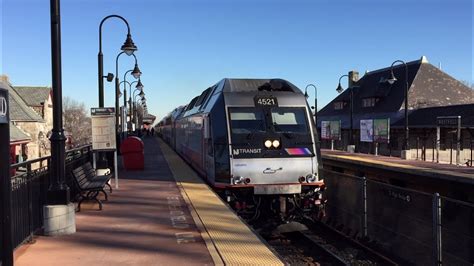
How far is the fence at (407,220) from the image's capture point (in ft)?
29.7

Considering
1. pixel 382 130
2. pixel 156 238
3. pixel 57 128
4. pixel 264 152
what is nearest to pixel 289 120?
pixel 264 152

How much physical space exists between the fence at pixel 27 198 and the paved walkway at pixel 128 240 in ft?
0.80

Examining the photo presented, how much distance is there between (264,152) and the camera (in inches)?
433

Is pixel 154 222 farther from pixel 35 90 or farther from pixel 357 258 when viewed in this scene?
pixel 35 90

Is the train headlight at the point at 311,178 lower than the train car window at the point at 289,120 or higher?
lower

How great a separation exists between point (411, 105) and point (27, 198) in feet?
171

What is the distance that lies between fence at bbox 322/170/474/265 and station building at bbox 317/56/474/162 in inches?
1088

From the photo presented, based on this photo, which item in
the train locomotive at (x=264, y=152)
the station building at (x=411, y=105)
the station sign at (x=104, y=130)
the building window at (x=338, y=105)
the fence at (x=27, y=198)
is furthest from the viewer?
the building window at (x=338, y=105)

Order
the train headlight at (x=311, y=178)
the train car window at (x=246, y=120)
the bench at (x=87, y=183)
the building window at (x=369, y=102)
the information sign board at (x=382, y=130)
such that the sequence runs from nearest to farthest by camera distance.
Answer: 1. the bench at (x=87, y=183)
2. the train headlight at (x=311, y=178)
3. the train car window at (x=246, y=120)
4. the information sign board at (x=382, y=130)
5. the building window at (x=369, y=102)

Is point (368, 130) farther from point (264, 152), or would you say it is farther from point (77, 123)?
point (77, 123)

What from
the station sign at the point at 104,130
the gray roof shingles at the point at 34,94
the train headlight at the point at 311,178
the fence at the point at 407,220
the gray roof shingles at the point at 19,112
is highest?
the gray roof shingles at the point at 34,94

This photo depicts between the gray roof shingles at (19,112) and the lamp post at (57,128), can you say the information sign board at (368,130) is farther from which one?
the gray roof shingles at (19,112)

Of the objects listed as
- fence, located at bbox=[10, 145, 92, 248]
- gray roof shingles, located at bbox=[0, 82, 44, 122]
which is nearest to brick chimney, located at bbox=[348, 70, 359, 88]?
gray roof shingles, located at bbox=[0, 82, 44, 122]

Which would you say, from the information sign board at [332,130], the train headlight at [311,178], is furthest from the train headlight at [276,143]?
the information sign board at [332,130]
